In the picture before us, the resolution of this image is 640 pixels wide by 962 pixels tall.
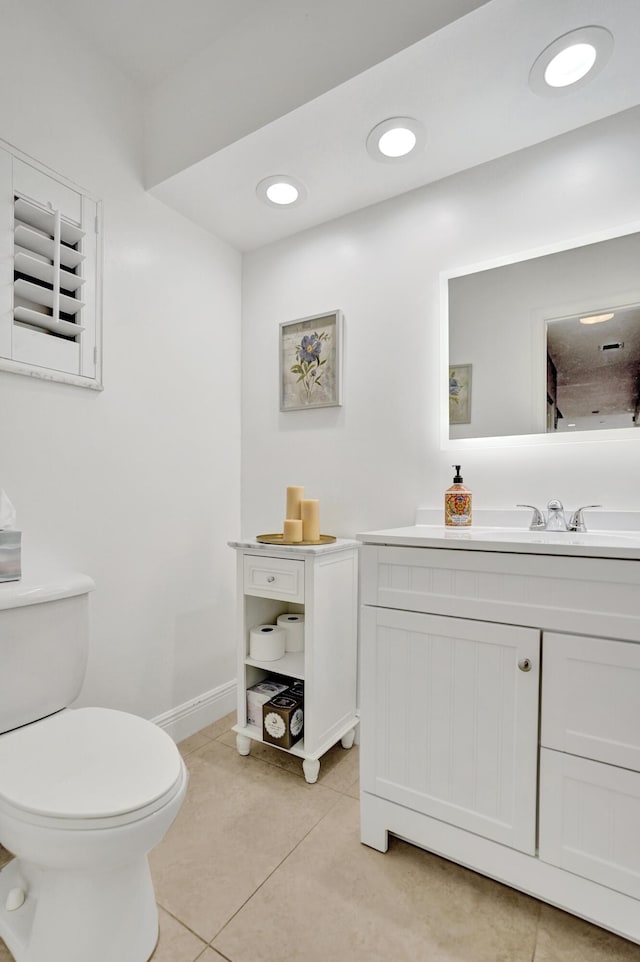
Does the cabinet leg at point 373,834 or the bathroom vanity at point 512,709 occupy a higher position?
the bathroom vanity at point 512,709

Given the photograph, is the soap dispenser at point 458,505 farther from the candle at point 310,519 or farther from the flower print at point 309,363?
the flower print at point 309,363

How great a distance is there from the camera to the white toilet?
2.82 feet

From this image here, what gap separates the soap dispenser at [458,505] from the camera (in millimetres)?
1540

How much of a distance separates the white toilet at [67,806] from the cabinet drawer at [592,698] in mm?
843

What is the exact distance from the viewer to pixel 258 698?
1726mm

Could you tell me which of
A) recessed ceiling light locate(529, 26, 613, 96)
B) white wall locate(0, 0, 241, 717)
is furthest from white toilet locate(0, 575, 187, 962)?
recessed ceiling light locate(529, 26, 613, 96)

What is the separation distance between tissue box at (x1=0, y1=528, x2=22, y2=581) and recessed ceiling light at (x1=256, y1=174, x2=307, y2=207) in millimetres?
1483

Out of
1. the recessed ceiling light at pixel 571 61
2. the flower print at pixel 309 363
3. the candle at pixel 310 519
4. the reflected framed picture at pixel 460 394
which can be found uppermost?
the recessed ceiling light at pixel 571 61

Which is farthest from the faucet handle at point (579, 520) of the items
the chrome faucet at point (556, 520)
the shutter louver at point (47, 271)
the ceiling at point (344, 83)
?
the shutter louver at point (47, 271)

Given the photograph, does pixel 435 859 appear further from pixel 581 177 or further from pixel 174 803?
pixel 581 177

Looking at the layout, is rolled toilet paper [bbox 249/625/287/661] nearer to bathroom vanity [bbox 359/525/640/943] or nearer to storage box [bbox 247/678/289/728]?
storage box [bbox 247/678/289/728]

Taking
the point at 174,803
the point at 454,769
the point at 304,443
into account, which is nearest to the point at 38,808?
the point at 174,803

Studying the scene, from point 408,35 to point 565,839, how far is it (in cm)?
201

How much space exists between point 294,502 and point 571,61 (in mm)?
1559
